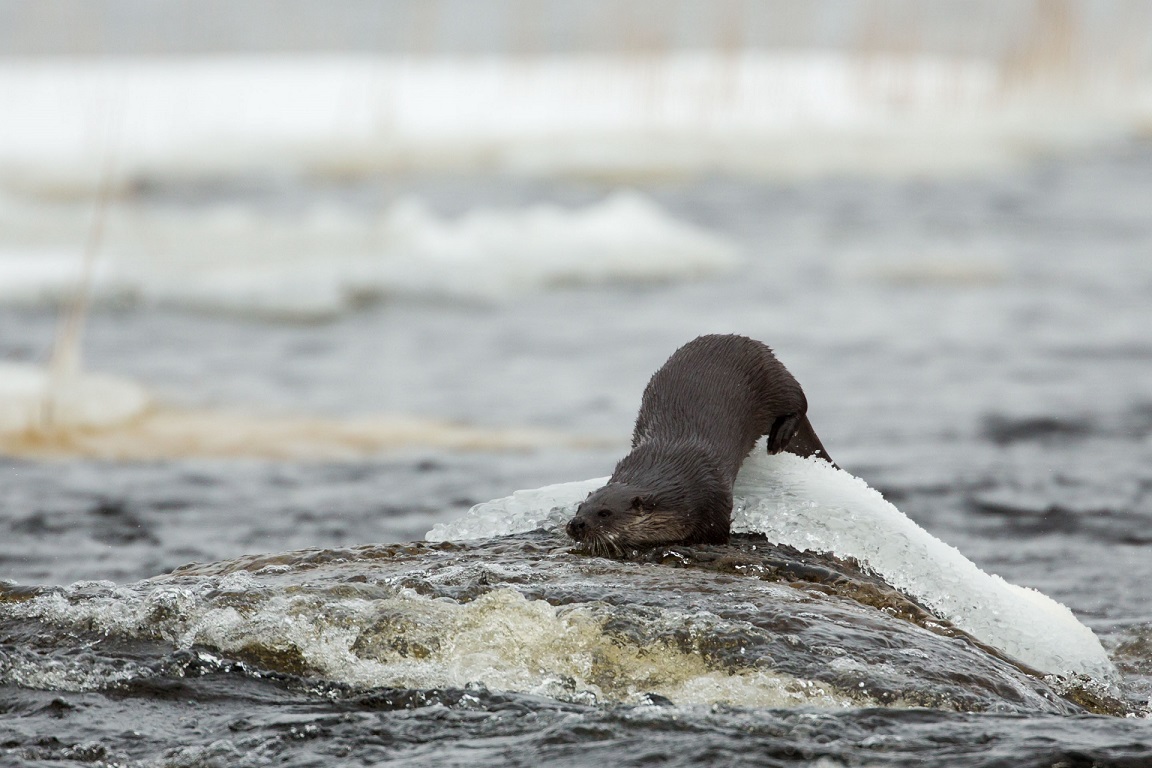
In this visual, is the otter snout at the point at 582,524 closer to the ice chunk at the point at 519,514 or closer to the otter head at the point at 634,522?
the otter head at the point at 634,522

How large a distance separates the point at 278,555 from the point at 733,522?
4.37ft

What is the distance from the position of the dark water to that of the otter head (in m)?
0.13

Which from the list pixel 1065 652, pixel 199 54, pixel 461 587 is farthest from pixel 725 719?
pixel 199 54

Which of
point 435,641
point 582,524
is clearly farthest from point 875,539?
point 435,641

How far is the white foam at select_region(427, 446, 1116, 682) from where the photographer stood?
13.0 feet

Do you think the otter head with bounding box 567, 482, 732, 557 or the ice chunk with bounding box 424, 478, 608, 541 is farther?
the ice chunk with bounding box 424, 478, 608, 541

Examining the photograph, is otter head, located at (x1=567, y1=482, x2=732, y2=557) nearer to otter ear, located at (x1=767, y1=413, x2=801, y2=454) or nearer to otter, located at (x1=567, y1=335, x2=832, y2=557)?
otter, located at (x1=567, y1=335, x2=832, y2=557)

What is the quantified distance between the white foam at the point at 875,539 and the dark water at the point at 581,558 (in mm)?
145

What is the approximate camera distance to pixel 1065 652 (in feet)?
13.0

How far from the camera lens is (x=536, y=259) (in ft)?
42.2

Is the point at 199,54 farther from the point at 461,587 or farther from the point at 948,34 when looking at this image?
the point at 461,587

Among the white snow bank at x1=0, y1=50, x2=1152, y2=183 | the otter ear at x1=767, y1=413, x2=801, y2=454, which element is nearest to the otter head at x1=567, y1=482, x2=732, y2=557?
the otter ear at x1=767, y1=413, x2=801, y2=454

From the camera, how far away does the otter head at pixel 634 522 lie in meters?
4.07

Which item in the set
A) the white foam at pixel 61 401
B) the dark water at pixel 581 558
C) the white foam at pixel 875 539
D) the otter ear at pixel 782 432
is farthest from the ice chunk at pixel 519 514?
the white foam at pixel 61 401
